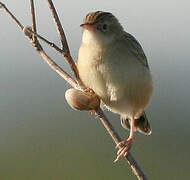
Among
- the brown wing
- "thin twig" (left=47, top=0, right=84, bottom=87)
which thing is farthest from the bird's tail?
"thin twig" (left=47, top=0, right=84, bottom=87)

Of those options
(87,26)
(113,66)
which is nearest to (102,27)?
(87,26)

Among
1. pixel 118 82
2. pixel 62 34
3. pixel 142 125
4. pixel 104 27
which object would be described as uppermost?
pixel 62 34

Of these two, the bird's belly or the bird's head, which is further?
the bird's head

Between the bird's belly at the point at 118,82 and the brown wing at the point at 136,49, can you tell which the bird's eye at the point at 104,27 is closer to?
the brown wing at the point at 136,49

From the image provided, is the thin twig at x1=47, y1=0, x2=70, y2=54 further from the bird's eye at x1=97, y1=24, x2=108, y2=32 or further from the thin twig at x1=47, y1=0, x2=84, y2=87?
the bird's eye at x1=97, y1=24, x2=108, y2=32

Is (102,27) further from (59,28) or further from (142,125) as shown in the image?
(142,125)

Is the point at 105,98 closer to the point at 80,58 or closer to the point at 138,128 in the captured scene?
the point at 80,58

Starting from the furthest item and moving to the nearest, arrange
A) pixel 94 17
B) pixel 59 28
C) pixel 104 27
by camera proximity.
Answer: pixel 104 27, pixel 94 17, pixel 59 28

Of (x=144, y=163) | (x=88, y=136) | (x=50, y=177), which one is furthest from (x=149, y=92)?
(x=88, y=136)
